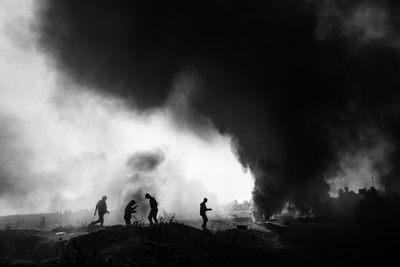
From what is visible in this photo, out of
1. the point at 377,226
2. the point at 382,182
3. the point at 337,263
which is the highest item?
the point at 382,182

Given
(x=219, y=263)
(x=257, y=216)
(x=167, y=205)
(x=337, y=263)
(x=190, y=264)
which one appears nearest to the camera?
(x=190, y=264)

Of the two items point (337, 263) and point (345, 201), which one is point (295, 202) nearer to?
point (345, 201)

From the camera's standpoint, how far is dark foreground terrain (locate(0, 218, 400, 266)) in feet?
41.9

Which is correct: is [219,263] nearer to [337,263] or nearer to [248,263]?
[248,263]

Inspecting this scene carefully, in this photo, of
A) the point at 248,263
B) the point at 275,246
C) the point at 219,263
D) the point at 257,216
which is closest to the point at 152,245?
the point at 219,263

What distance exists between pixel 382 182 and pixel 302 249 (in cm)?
6298

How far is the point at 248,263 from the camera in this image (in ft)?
47.6

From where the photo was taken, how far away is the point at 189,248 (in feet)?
49.2

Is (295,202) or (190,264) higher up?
(295,202)

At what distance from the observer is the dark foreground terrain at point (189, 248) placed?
1277cm

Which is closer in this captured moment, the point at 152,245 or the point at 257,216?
the point at 152,245

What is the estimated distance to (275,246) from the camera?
734 inches

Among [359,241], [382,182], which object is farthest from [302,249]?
[382,182]

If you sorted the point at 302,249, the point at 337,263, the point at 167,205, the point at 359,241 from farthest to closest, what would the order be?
1. the point at 167,205
2. the point at 359,241
3. the point at 302,249
4. the point at 337,263
